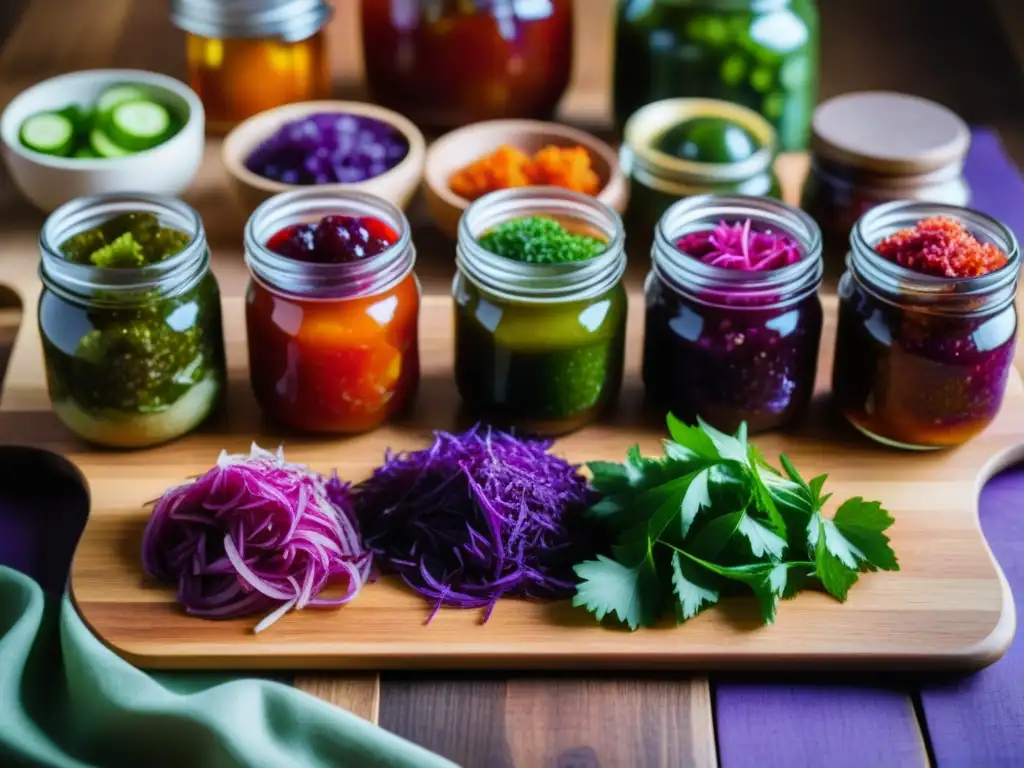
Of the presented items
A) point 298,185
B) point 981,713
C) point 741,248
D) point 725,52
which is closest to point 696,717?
point 981,713

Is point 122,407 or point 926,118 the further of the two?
point 926,118

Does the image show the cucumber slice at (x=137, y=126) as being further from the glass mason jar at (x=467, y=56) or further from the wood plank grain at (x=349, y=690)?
the wood plank grain at (x=349, y=690)

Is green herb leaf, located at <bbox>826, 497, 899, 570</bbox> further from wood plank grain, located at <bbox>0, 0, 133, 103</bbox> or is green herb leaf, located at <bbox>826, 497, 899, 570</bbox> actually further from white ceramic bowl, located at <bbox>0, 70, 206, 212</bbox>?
wood plank grain, located at <bbox>0, 0, 133, 103</bbox>

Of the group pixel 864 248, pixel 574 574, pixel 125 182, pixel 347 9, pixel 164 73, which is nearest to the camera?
pixel 574 574

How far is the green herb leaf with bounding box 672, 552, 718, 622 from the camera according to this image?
5.14 ft

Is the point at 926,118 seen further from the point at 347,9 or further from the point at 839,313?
the point at 347,9

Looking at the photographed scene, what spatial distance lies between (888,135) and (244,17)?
1095 mm

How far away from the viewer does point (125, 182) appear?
224 cm

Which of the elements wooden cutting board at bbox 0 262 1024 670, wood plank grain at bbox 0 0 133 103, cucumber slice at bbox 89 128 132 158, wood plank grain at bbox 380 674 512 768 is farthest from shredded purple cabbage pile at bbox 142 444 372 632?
wood plank grain at bbox 0 0 133 103

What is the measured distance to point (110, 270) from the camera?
5.57ft

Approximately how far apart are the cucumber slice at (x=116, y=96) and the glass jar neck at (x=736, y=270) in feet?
3.26

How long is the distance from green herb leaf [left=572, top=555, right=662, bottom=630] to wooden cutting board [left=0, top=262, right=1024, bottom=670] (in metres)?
0.02

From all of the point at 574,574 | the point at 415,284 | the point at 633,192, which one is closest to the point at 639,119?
the point at 633,192

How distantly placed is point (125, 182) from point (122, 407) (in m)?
0.59
